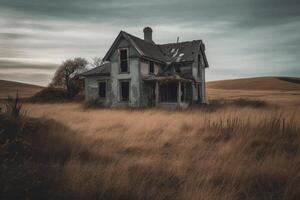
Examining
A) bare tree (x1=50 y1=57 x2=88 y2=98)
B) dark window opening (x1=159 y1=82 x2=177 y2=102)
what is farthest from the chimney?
bare tree (x1=50 y1=57 x2=88 y2=98)

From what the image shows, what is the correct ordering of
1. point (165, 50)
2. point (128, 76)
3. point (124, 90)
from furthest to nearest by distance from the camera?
1. point (165, 50)
2. point (124, 90)
3. point (128, 76)

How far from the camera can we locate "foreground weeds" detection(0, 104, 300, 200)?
2.90 meters

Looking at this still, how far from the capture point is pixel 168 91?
72.2 feet

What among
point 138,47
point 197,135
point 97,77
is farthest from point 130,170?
point 97,77

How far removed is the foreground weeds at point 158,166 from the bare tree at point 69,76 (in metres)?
26.2

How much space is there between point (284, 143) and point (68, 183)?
→ 4850mm

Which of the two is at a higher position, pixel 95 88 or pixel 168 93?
pixel 95 88

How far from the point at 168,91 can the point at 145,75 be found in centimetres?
387

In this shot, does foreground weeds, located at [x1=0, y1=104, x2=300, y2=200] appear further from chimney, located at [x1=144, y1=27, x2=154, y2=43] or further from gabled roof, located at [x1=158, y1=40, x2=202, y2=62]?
chimney, located at [x1=144, y1=27, x2=154, y2=43]

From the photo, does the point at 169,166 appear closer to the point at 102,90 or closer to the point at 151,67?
the point at 151,67

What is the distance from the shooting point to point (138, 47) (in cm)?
1834

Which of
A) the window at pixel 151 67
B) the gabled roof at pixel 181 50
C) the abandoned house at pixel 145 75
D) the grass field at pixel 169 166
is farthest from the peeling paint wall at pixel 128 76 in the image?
the grass field at pixel 169 166

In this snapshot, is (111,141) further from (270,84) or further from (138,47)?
(270,84)

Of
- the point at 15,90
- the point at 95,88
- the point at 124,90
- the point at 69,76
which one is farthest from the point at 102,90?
the point at 15,90
